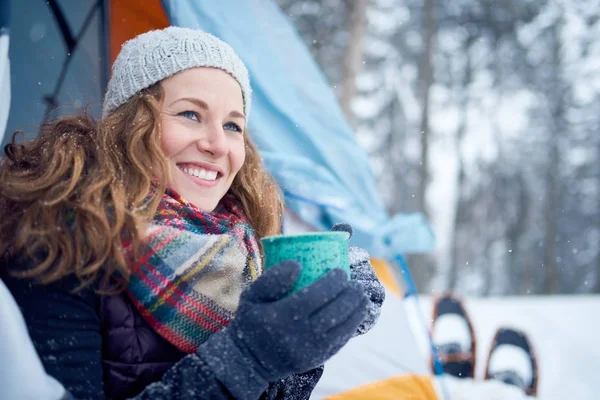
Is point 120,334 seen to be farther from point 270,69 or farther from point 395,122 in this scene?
point 395,122

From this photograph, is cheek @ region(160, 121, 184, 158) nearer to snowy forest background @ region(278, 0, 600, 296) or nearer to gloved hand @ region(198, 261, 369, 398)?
gloved hand @ region(198, 261, 369, 398)

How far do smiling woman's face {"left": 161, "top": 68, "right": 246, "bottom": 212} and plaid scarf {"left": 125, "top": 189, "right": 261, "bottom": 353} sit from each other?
72 millimetres

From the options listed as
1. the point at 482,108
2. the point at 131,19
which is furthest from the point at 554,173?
the point at 131,19

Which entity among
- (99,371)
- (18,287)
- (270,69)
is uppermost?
(270,69)

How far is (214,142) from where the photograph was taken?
108cm

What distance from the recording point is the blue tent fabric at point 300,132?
1.94m

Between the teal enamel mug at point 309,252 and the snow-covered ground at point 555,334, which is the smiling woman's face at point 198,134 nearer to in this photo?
the teal enamel mug at point 309,252

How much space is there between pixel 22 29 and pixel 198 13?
2.38ft

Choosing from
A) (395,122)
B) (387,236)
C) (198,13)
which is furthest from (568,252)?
(198,13)

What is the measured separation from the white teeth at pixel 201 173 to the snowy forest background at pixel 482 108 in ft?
14.6

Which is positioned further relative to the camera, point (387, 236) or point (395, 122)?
point (395, 122)

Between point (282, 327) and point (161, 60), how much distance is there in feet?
2.23

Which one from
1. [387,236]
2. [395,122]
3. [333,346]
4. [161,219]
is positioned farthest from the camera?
[395,122]

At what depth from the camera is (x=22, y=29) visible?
75.9 inches
